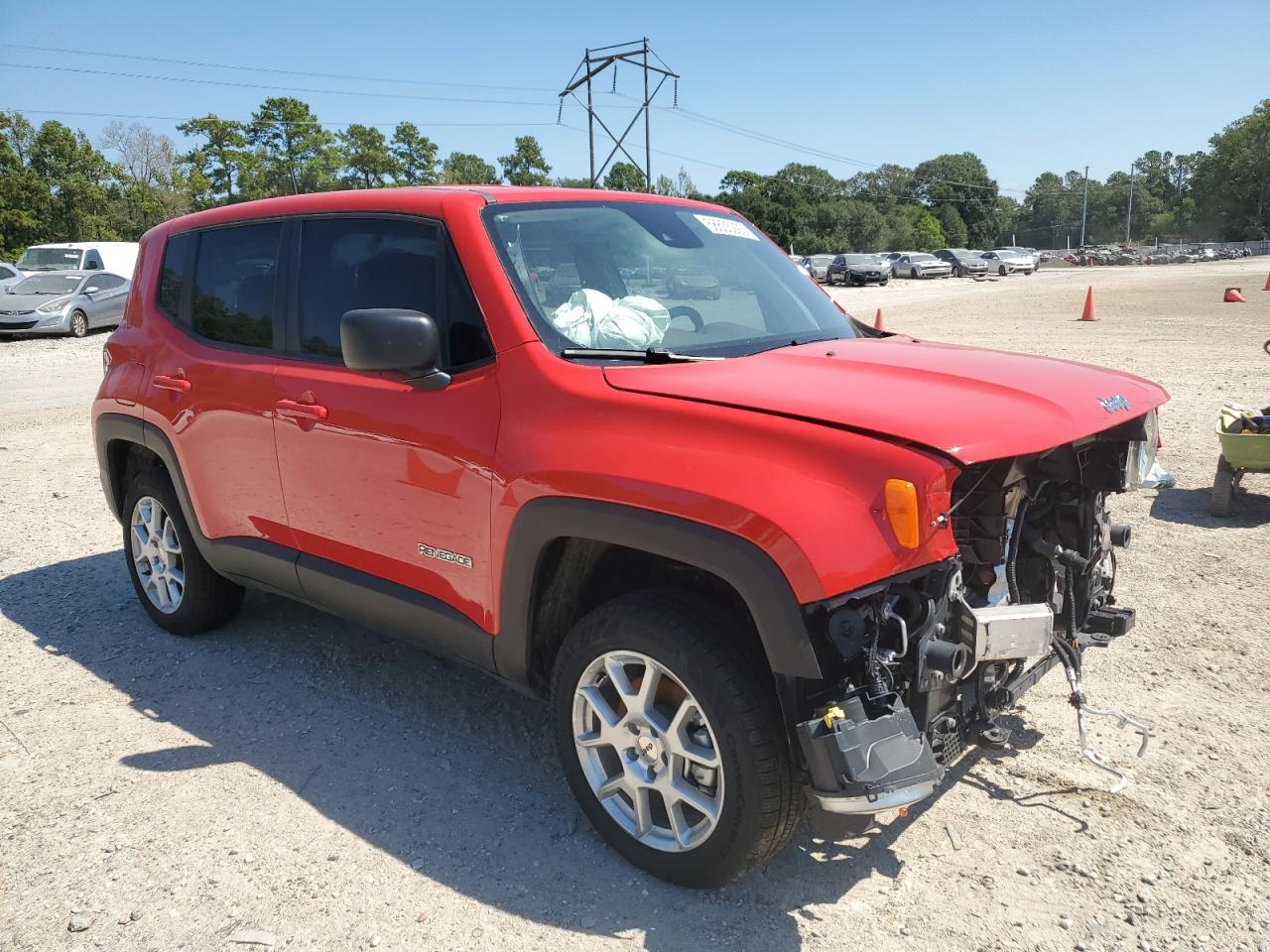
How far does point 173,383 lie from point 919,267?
52412mm

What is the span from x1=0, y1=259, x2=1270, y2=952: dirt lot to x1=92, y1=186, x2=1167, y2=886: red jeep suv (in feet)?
1.14

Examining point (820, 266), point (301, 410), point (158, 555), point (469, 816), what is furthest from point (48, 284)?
point (820, 266)

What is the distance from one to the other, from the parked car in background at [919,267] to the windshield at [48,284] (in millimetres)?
42916

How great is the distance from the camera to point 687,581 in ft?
9.12

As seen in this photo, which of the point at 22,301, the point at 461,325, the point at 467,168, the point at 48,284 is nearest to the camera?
the point at 461,325

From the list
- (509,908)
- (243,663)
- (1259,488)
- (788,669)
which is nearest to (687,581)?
(788,669)

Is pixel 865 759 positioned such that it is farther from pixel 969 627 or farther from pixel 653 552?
pixel 653 552

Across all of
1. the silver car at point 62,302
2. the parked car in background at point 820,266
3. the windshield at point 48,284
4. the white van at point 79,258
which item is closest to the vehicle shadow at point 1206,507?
the silver car at point 62,302

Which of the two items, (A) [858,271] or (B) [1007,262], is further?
(B) [1007,262]

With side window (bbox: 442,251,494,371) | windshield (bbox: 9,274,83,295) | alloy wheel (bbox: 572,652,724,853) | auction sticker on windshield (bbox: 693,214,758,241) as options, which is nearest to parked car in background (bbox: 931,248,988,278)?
windshield (bbox: 9,274,83,295)

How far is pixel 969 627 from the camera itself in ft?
8.22

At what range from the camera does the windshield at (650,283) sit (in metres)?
3.09

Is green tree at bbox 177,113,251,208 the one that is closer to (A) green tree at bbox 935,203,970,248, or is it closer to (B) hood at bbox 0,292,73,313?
(B) hood at bbox 0,292,73,313

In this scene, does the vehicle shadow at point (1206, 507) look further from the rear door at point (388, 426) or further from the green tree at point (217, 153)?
the green tree at point (217, 153)
